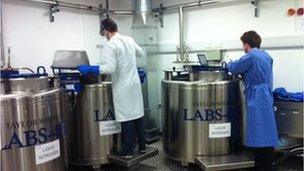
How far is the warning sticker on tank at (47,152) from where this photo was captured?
6.48ft

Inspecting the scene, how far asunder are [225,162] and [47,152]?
130cm

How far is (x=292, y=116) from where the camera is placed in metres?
2.59

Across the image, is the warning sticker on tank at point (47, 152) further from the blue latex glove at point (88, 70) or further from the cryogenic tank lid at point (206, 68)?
the cryogenic tank lid at point (206, 68)

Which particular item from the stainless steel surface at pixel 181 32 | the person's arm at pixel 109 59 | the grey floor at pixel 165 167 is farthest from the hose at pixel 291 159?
the person's arm at pixel 109 59

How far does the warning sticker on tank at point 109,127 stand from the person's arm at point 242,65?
104 centimetres

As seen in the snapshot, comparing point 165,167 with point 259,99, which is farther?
point 165,167

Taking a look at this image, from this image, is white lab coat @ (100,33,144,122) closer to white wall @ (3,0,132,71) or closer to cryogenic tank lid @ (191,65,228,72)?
cryogenic tank lid @ (191,65,228,72)

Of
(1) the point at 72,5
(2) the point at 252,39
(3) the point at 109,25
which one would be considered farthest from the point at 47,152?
(1) the point at 72,5

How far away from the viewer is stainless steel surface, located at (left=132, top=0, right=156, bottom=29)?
3.44 m

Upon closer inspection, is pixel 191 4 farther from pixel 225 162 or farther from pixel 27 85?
pixel 27 85

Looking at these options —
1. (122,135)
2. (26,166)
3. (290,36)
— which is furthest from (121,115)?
(290,36)

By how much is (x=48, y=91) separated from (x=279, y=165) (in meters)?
1.97

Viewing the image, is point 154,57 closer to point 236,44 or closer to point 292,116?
point 236,44

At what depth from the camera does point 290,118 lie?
260cm
